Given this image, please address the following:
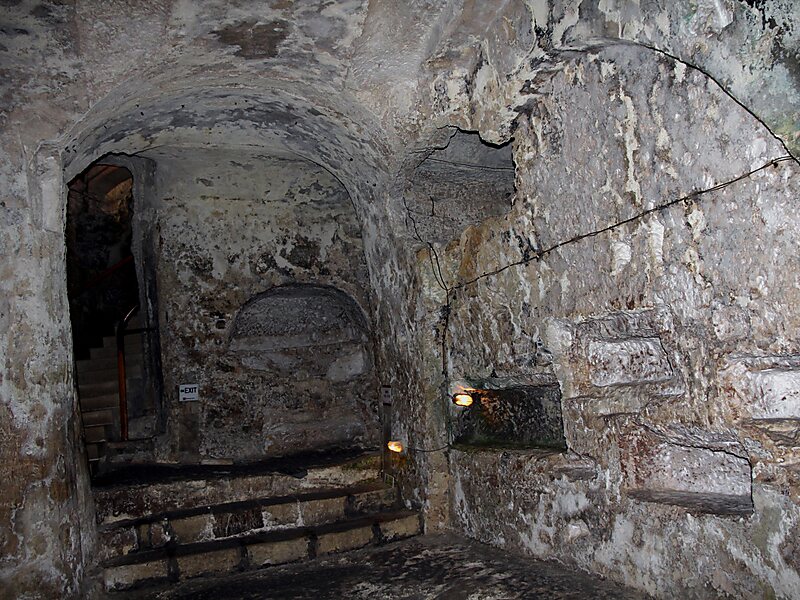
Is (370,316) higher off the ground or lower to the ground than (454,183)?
lower

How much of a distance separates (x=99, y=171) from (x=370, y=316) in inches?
219

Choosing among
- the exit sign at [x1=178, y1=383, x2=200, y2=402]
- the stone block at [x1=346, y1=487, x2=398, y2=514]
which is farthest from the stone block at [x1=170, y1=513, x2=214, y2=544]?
the exit sign at [x1=178, y1=383, x2=200, y2=402]

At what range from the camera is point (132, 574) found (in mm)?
4078

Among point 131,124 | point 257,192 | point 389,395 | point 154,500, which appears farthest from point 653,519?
point 257,192

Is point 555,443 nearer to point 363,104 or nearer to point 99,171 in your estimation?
point 363,104

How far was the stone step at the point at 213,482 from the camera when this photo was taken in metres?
4.57

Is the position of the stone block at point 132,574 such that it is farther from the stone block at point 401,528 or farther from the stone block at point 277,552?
the stone block at point 401,528

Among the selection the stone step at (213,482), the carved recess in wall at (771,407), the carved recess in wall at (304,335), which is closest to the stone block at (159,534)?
the stone step at (213,482)

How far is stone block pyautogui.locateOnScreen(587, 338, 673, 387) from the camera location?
135 inches

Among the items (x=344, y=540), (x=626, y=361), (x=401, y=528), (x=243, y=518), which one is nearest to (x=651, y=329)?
(x=626, y=361)

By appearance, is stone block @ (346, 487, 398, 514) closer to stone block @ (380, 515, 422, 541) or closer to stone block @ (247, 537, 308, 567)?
stone block @ (380, 515, 422, 541)

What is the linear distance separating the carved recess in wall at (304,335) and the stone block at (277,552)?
201 cm

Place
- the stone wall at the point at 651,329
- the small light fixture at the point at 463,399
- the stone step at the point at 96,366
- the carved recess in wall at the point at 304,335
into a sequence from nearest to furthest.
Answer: the stone wall at the point at 651,329
the small light fixture at the point at 463,399
the carved recess in wall at the point at 304,335
the stone step at the point at 96,366

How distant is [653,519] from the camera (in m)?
3.12
